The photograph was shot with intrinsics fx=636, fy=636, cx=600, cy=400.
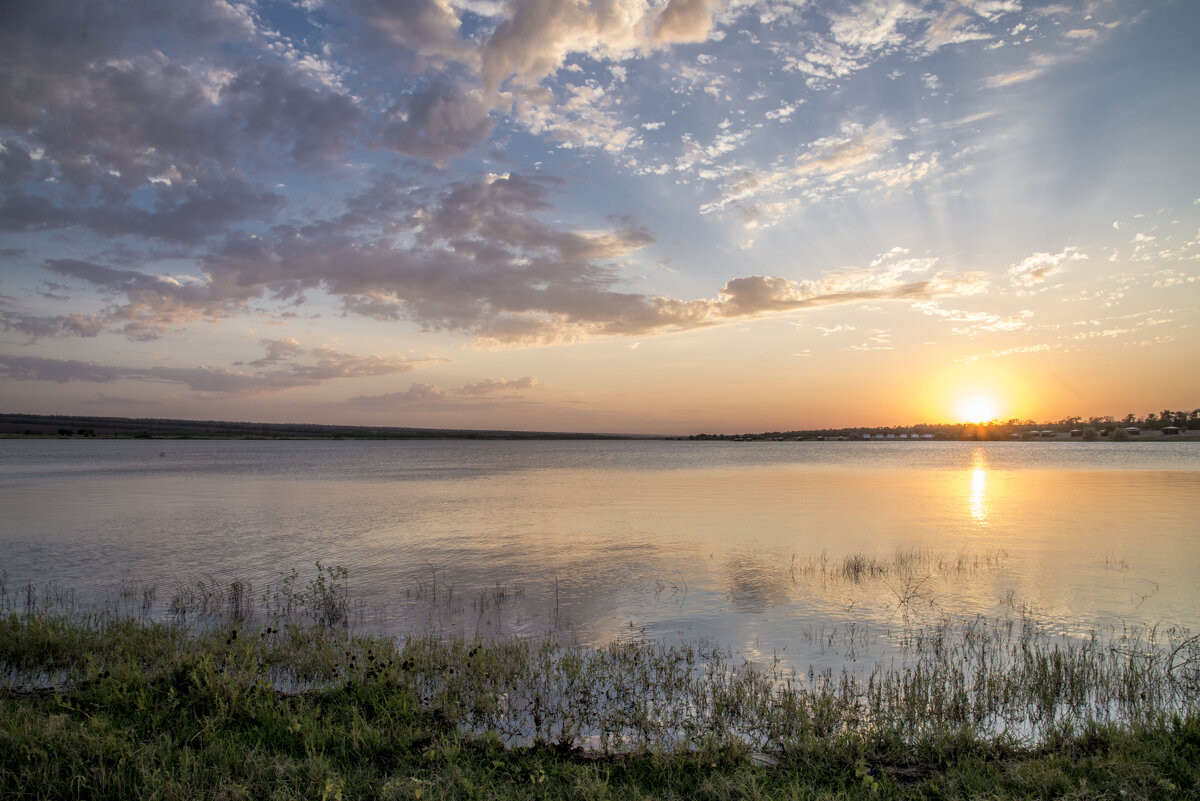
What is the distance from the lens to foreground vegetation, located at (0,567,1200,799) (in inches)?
225

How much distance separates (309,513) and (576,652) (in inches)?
963

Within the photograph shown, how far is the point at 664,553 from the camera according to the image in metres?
20.3

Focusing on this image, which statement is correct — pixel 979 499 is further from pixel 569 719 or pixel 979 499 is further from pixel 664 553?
pixel 569 719

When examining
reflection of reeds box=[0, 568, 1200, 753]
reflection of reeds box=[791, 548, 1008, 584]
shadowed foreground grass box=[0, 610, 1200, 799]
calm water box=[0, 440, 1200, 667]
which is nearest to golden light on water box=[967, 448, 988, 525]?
calm water box=[0, 440, 1200, 667]

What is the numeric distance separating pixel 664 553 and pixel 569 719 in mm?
12740

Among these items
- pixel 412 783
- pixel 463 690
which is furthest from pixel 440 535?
pixel 412 783

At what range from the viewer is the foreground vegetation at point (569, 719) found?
5.71 m

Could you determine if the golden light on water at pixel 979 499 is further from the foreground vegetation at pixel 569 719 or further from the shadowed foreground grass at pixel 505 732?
the shadowed foreground grass at pixel 505 732

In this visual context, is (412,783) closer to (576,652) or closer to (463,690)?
(463,690)

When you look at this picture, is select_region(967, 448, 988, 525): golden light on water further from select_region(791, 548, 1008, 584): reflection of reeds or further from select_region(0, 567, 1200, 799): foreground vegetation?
select_region(0, 567, 1200, 799): foreground vegetation

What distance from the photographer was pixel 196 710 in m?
7.27

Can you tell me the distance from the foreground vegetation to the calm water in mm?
2105

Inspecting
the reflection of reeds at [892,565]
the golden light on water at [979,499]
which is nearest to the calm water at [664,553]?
the reflection of reeds at [892,565]

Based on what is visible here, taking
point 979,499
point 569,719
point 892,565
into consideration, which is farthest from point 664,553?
point 979,499
